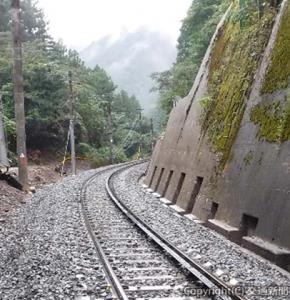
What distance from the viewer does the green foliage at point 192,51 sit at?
3281 cm

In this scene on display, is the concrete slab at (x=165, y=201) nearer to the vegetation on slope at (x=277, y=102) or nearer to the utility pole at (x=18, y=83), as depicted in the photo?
the vegetation on slope at (x=277, y=102)

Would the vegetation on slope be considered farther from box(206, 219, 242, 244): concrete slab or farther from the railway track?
the railway track

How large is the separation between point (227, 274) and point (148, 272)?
1088 mm

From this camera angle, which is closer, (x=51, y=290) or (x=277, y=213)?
(x=51, y=290)

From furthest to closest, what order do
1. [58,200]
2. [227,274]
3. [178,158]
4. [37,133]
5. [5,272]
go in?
[37,133]
[178,158]
[58,200]
[5,272]
[227,274]

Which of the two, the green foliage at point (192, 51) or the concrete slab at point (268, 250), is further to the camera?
the green foliage at point (192, 51)

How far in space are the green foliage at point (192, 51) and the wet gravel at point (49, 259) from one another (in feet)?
65.8

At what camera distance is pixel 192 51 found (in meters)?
35.2

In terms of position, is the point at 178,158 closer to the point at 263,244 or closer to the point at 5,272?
the point at 263,244

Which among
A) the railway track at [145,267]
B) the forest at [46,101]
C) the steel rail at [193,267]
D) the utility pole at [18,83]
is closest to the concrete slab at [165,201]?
the railway track at [145,267]

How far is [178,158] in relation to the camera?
17062mm

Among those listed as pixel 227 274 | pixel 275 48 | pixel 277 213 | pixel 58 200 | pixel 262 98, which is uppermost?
pixel 275 48

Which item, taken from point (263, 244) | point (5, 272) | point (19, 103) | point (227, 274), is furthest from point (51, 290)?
point (19, 103)

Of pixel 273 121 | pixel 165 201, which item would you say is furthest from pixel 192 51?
pixel 273 121
